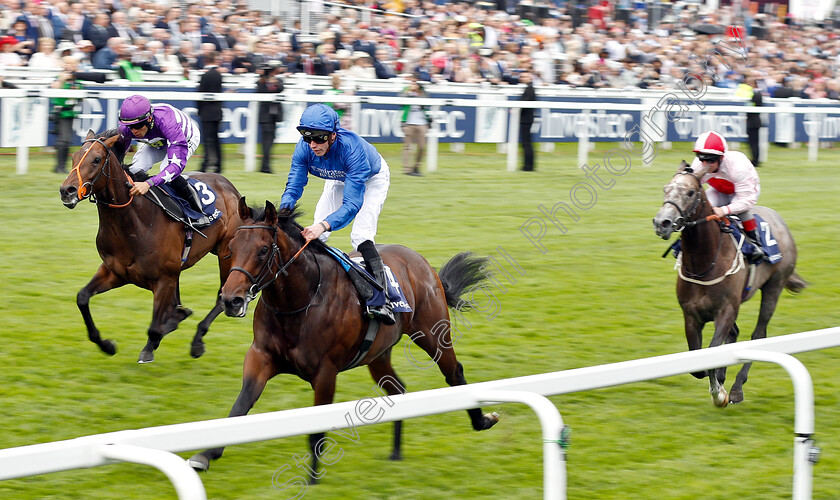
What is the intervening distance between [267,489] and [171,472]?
7.70 ft

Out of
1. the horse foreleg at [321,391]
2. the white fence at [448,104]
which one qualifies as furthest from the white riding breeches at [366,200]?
the white fence at [448,104]

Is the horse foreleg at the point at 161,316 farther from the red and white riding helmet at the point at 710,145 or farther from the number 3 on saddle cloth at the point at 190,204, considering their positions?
the red and white riding helmet at the point at 710,145

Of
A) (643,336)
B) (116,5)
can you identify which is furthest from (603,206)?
(116,5)

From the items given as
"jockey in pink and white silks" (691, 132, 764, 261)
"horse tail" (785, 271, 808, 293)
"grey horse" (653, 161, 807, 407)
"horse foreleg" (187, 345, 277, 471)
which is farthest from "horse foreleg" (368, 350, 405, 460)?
"horse tail" (785, 271, 808, 293)

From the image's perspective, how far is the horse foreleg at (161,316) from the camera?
19.4 ft

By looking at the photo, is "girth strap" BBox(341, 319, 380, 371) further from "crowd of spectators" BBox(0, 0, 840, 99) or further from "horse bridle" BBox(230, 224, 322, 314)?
"crowd of spectators" BBox(0, 0, 840, 99)

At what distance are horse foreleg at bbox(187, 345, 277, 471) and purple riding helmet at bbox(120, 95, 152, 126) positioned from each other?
2.31 metres

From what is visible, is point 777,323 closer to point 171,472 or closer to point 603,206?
point 603,206

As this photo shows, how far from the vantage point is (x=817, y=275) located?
9.31 meters

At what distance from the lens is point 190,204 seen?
6.41 meters

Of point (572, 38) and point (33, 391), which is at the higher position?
point (572, 38)

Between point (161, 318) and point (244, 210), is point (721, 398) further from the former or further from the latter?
point (161, 318)

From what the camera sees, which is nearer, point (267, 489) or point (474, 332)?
point (267, 489)

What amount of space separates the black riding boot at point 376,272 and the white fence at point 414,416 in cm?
187
